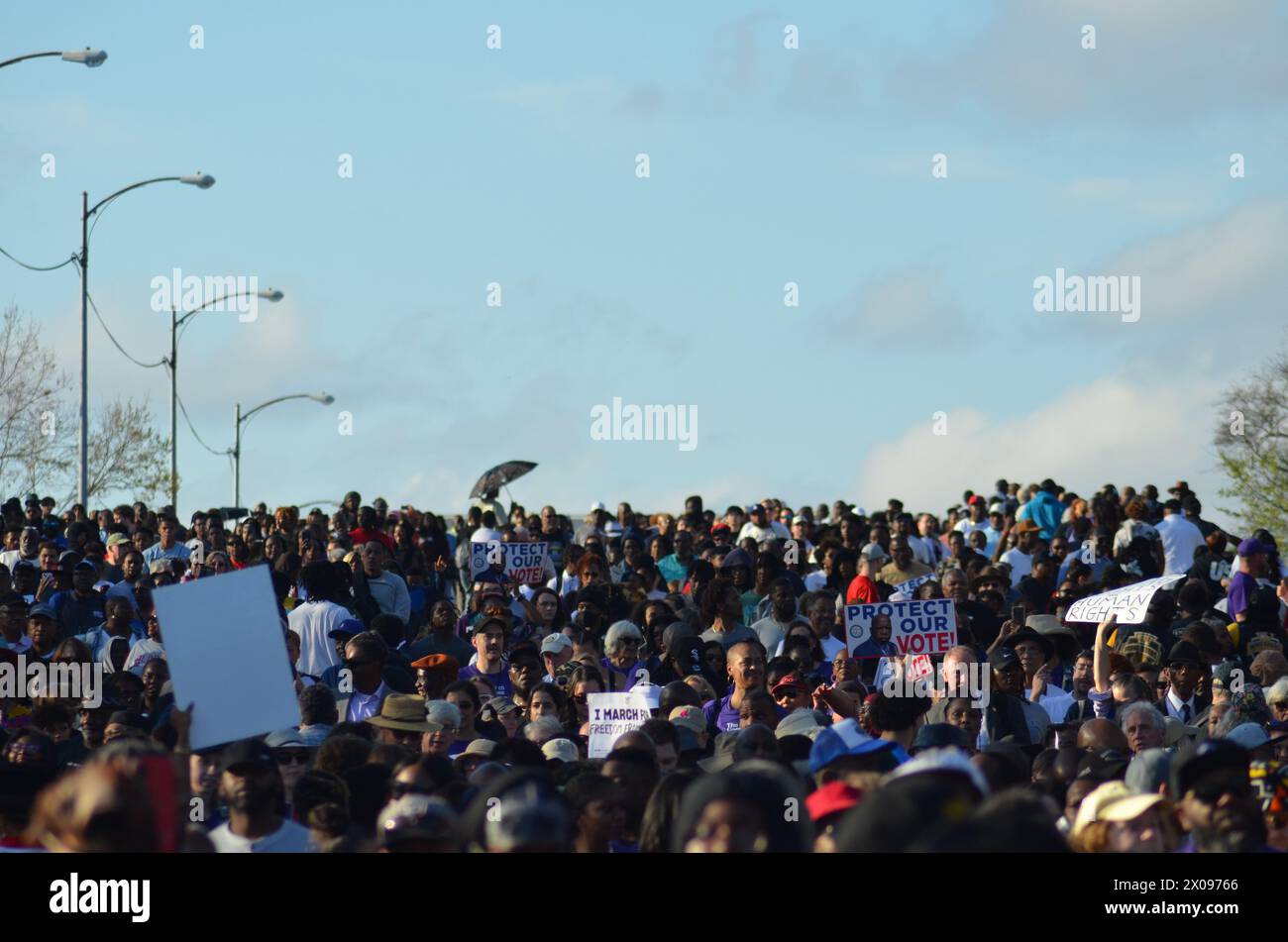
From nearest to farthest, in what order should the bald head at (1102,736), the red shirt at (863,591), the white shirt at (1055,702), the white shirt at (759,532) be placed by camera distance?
the bald head at (1102,736) < the white shirt at (1055,702) < the red shirt at (863,591) < the white shirt at (759,532)

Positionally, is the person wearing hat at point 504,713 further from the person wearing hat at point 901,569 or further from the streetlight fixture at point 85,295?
the streetlight fixture at point 85,295

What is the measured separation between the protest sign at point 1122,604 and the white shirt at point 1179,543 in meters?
6.26

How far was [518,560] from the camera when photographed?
19.5 metres

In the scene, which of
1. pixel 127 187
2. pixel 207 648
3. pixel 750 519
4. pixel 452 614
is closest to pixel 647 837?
pixel 207 648

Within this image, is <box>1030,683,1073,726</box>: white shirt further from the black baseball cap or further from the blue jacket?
the blue jacket

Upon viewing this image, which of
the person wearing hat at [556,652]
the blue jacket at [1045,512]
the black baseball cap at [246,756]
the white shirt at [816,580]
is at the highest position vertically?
the blue jacket at [1045,512]

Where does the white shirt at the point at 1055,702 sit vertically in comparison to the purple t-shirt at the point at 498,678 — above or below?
below

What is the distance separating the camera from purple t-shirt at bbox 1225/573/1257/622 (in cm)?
1641

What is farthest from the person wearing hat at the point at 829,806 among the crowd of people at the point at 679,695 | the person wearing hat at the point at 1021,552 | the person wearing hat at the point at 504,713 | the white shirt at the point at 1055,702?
the person wearing hat at the point at 1021,552

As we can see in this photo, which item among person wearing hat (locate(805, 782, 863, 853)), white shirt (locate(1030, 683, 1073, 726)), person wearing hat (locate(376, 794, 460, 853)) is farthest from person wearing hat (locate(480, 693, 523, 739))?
person wearing hat (locate(376, 794, 460, 853))

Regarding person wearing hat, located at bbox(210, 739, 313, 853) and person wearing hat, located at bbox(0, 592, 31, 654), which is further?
person wearing hat, located at bbox(0, 592, 31, 654)

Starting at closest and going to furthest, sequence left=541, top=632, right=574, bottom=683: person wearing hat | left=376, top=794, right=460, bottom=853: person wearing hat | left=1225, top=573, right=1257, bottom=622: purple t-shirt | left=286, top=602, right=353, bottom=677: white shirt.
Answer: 1. left=376, top=794, right=460, bottom=853: person wearing hat
2. left=286, top=602, right=353, bottom=677: white shirt
3. left=541, top=632, right=574, bottom=683: person wearing hat
4. left=1225, top=573, right=1257, bottom=622: purple t-shirt

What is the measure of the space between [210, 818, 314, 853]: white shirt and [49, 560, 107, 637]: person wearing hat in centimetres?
Answer: 939

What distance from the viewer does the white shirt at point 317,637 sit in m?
14.0
